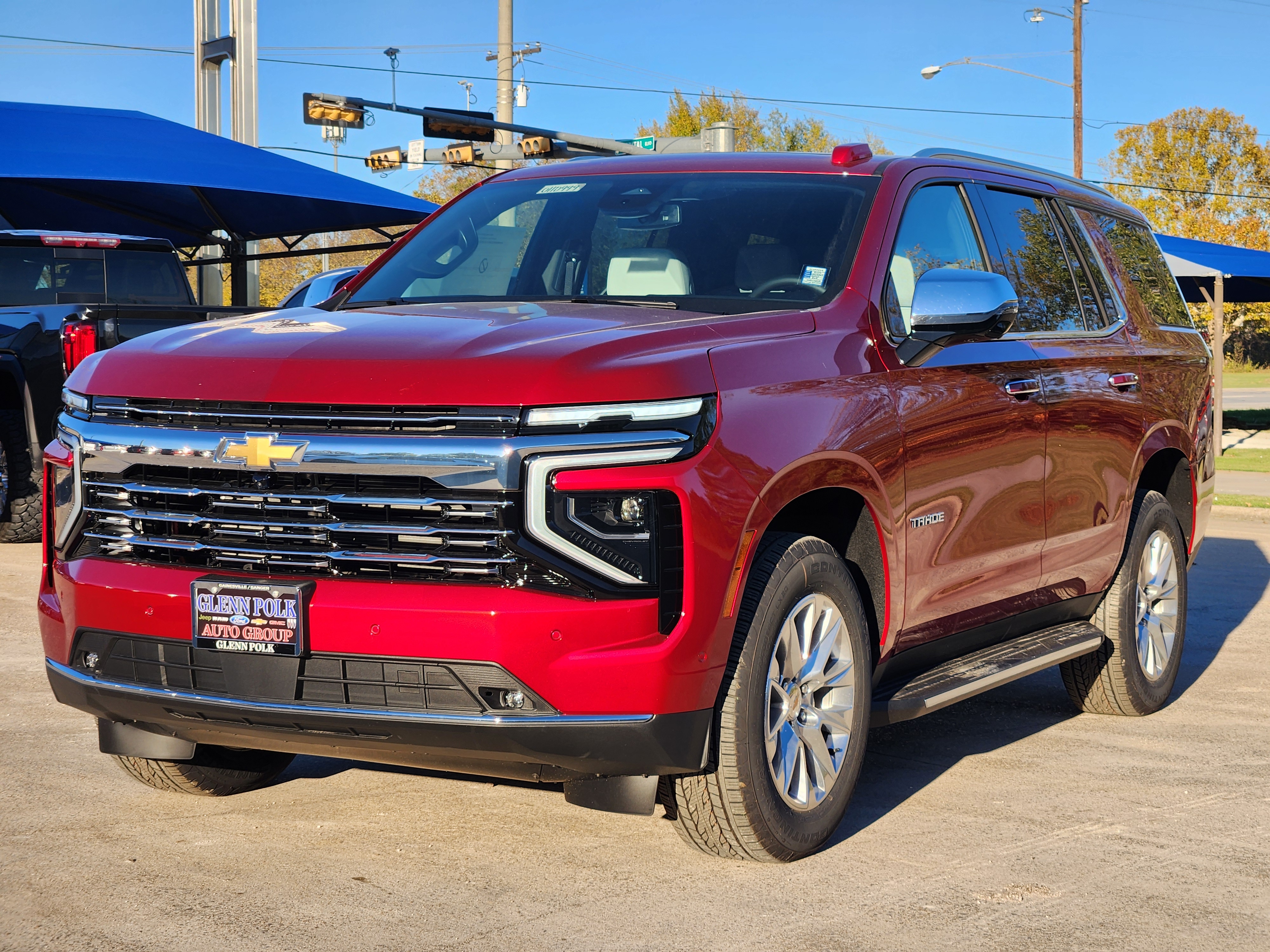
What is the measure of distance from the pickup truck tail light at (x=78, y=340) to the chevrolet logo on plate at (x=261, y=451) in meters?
5.71

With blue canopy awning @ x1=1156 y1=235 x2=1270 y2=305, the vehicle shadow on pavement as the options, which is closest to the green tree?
blue canopy awning @ x1=1156 y1=235 x2=1270 y2=305

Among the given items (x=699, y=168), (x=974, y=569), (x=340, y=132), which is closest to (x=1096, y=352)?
(x=974, y=569)

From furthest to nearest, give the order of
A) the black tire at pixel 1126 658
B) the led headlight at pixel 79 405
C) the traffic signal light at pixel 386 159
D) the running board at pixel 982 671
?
the traffic signal light at pixel 386 159 → the black tire at pixel 1126 658 → the running board at pixel 982 671 → the led headlight at pixel 79 405

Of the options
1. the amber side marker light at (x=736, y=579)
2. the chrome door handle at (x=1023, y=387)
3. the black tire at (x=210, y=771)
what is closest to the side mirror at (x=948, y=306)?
the chrome door handle at (x=1023, y=387)

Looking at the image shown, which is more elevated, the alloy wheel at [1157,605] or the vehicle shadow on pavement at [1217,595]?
the alloy wheel at [1157,605]

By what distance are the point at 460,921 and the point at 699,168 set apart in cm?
279

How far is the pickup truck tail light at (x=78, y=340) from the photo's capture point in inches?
351

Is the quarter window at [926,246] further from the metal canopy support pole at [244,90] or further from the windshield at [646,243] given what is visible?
the metal canopy support pole at [244,90]

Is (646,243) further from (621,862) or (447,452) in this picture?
(621,862)

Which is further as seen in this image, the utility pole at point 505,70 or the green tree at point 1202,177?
the green tree at point 1202,177

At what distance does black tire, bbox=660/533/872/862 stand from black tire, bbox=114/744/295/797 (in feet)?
4.44

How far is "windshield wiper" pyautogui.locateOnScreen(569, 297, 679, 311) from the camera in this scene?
4480mm

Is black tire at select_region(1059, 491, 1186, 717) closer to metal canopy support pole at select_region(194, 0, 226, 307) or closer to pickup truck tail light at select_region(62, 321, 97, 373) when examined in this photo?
pickup truck tail light at select_region(62, 321, 97, 373)

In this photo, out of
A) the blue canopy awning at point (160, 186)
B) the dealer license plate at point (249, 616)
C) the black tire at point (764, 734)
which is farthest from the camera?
the blue canopy awning at point (160, 186)
